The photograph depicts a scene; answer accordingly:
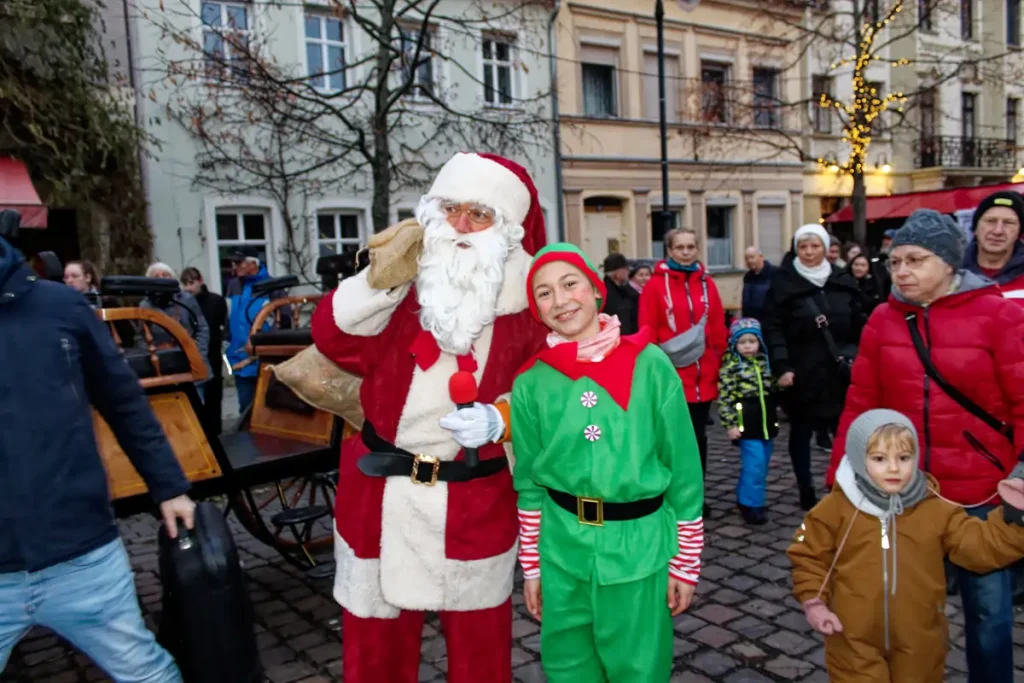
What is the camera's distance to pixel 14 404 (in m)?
2.06

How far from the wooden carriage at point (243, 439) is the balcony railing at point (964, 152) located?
869 inches

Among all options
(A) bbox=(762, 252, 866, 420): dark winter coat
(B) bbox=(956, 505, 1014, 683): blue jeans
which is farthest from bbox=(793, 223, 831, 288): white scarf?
(B) bbox=(956, 505, 1014, 683): blue jeans

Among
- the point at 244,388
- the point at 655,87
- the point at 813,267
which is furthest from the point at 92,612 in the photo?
the point at 655,87

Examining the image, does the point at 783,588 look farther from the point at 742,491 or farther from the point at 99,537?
the point at 99,537

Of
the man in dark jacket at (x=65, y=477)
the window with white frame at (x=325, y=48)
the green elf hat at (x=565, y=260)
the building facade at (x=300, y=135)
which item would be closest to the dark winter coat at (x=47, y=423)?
the man in dark jacket at (x=65, y=477)

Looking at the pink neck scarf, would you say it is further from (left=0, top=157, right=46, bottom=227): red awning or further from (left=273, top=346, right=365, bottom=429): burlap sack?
(left=0, top=157, right=46, bottom=227): red awning

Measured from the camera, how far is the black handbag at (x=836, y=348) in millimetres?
5035

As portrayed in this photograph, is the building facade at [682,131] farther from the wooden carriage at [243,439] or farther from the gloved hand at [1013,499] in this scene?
the gloved hand at [1013,499]

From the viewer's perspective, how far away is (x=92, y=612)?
7.15 ft

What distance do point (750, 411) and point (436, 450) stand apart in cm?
308

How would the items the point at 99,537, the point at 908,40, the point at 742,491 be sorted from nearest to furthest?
1. the point at 99,537
2. the point at 742,491
3. the point at 908,40

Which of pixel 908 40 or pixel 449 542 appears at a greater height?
pixel 908 40

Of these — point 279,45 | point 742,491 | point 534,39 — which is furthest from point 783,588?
point 534,39

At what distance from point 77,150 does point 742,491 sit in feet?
29.6
